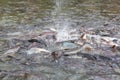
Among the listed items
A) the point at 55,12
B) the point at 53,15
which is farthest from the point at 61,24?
the point at 55,12

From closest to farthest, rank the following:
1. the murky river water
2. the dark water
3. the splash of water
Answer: the splash of water, the murky river water, the dark water

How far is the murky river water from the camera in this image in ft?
28.2

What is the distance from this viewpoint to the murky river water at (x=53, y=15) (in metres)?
8.61

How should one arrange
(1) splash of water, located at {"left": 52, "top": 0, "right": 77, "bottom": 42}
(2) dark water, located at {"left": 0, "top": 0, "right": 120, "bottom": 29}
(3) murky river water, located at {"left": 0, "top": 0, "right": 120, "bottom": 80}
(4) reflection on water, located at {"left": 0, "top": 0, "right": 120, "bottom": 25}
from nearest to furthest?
1. (1) splash of water, located at {"left": 52, "top": 0, "right": 77, "bottom": 42}
2. (3) murky river water, located at {"left": 0, "top": 0, "right": 120, "bottom": 80}
3. (2) dark water, located at {"left": 0, "top": 0, "right": 120, "bottom": 29}
4. (4) reflection on water, located at {"left": 0, "top": 0, "right": 120, "bottom": 25}

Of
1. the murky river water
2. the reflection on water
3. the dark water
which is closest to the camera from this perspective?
the murky river water

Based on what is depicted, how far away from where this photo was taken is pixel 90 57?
6309mm

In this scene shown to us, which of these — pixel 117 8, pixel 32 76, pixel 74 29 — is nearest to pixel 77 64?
pixel 32 76

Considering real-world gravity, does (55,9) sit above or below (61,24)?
below

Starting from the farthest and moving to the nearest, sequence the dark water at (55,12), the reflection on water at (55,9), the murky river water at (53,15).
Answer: the reflection on water at (55,9), the dark water at (55,12), the murky river water at (53,15)

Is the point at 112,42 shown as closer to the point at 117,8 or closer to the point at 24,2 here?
the point at 117,8

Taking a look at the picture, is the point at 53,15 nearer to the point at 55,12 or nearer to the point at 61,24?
the point at 55,12

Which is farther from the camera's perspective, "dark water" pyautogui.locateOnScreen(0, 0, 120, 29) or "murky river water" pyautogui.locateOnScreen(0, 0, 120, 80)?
"dark water" pyautogui.locateOnScreen(0, 0, 120, 29)

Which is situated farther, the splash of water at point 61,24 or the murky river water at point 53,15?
the murky river water at point 53,15

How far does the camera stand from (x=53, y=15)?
10422 mm
